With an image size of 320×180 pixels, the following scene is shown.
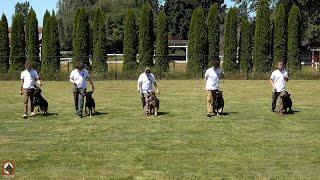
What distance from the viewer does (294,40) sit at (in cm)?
3941

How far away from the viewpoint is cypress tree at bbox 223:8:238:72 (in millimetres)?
40250

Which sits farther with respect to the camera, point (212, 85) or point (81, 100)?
point (212, 85)

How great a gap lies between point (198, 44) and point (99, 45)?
737 centimetres

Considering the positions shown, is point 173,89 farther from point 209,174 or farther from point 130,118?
point 209,174

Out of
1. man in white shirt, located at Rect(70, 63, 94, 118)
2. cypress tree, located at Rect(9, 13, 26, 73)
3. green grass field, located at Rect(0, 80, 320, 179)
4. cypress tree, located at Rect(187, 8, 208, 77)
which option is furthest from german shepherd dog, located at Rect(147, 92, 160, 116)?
cypress tree, located at Rect(9, 13, 26, 73)

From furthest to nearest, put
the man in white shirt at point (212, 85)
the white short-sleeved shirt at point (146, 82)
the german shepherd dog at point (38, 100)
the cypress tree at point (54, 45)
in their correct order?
the cypress tree at point (54, 45)
the white short-sleeved shirt at point (146, 82)
the german shepherd dog at point (38, 100)
the man in white shirt at point (212, 85)

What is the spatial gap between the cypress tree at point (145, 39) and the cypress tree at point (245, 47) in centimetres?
674

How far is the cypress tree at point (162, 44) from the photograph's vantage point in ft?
132

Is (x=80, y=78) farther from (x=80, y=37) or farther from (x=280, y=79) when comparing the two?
(x=80, y=37)

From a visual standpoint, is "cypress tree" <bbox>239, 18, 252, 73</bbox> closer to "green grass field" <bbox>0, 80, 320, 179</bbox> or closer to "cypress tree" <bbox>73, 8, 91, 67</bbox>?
"cypress tree" <bbox>73, 8, 91, 67</bbox>

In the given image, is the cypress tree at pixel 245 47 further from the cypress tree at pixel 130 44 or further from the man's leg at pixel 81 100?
the man's leg at pixel 81 100

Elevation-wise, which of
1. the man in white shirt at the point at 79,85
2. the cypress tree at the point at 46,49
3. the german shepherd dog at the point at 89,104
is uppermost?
the cypress tree at the point at 46,49

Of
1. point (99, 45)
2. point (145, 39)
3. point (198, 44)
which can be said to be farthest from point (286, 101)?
point (99, 45)

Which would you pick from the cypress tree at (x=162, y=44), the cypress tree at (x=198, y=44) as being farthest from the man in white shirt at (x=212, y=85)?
the cypress tree at (x=162, y=44)
